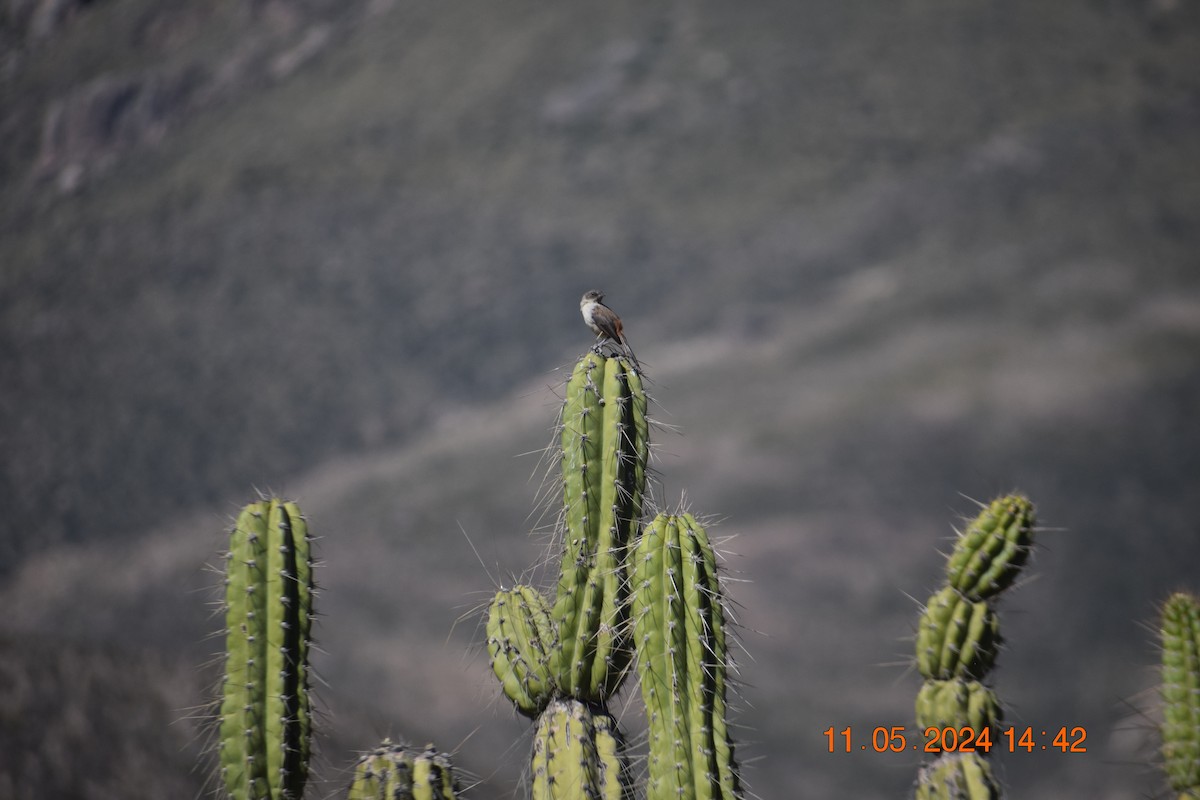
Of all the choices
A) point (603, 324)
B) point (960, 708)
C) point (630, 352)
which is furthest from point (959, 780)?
point (603, 324)

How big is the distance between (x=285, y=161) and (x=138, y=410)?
2223 cm

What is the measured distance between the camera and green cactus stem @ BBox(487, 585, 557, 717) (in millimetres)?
4930

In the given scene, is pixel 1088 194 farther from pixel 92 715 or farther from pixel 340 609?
pixel 92 715

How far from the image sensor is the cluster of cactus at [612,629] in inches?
182

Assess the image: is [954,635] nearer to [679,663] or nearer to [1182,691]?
[1182,691]

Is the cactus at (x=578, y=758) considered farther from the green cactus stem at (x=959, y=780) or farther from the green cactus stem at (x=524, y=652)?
the green cactus stem at (x=959, y=780)

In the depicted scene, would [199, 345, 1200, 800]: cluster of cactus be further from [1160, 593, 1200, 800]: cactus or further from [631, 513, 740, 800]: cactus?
[1160, 593, 1200, 800]: cactus

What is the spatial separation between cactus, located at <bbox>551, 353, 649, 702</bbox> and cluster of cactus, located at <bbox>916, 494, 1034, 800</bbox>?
169 centimetres

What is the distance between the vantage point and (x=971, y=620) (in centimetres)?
589

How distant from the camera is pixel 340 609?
64250 mm

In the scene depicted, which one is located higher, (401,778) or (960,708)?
(960,708)

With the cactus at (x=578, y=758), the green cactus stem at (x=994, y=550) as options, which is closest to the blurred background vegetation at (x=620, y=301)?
the green cactus stem at (x=994, y=550)

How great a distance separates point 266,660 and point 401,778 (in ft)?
2.50

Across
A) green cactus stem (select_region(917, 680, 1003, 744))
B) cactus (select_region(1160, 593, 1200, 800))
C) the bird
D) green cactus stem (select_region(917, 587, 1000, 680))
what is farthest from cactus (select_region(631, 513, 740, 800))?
cactus (select_region(1160, 593, 1200, 800))
